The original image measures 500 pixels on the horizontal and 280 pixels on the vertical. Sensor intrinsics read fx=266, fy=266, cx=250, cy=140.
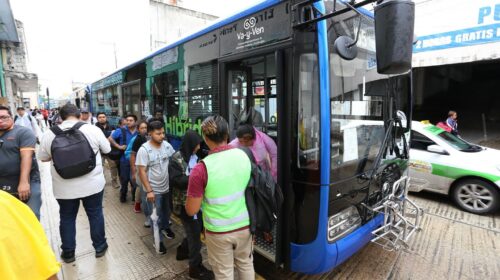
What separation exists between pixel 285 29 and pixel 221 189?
150 cm

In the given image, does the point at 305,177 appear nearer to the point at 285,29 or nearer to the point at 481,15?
the point at 285,29

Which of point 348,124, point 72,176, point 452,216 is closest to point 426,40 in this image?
point 452,216

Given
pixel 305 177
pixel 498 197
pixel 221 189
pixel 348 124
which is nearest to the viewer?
pixel 221 189

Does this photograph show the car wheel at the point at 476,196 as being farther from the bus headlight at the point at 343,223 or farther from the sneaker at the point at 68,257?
the sneaker at the point at 68,257

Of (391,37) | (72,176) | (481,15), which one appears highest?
(481,15)

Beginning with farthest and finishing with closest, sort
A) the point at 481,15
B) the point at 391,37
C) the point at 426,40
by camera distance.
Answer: the point at 426,40
the point at 481,15
the point at 391,37

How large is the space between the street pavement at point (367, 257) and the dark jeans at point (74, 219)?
22 cm

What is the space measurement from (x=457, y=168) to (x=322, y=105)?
13.3 ft

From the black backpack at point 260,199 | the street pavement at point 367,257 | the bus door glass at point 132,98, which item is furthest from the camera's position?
the bus door glass at point 132,98

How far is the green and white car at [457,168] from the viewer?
14.7 ft

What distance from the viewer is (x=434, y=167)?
5016 mm

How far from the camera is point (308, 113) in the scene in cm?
229

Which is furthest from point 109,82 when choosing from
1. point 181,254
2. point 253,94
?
point 181,254

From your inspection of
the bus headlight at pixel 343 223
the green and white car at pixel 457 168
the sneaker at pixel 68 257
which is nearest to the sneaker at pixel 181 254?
the sneaker at pixel 68 257
